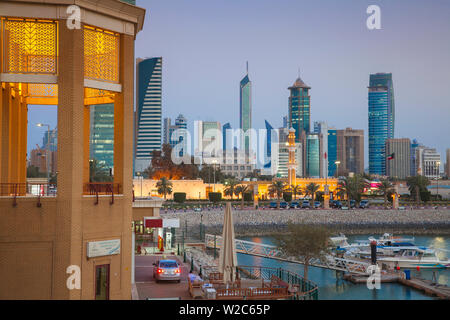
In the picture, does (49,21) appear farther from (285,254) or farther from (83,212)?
(285,254)

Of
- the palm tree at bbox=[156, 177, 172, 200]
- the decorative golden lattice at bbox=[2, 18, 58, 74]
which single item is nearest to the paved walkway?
the decorative golden lattice at bbox=[2, 18, 58, 74]

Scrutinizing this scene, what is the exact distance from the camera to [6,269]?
13359mm

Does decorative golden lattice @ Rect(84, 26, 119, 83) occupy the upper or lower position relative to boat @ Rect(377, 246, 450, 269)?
upper

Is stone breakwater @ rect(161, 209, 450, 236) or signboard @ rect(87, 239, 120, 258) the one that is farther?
stone breakwater @ rect(161, 209, 450, 236)

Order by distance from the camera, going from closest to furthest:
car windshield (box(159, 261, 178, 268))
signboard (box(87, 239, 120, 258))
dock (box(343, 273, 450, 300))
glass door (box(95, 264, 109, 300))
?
signboard (box(87, 239, 120, 258)), glass door (box(95, 264, 109, 300)), car windshield (box(159, 261, 178, 268)), dock (box(343, 273, 450, 300))

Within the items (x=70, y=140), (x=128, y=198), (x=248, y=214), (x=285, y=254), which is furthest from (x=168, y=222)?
(x=248, y=214)

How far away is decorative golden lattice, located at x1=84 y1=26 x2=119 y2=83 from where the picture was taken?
1471cm

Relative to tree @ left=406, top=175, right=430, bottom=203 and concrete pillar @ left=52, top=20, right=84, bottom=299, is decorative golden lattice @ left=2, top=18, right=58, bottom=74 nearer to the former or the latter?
concrete pillar @ left=52, top=20, right=84, bottom=299

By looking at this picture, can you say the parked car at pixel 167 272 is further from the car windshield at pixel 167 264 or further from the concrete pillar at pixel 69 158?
the concrete pillar at pixel 69 158

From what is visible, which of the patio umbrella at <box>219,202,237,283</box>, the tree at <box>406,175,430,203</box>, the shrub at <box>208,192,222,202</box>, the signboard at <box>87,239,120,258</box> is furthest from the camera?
the tree at <box>406,175,430,203</box>

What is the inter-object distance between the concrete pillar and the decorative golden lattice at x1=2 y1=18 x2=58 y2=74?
0.47 m

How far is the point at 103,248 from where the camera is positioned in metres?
Result: 14.5
